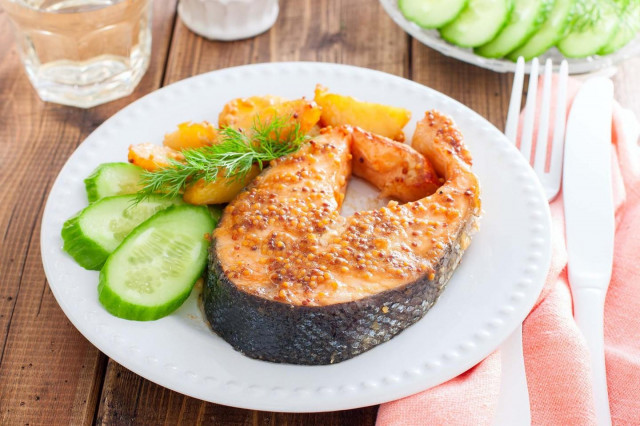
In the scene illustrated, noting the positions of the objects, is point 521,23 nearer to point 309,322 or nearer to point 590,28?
point 590,28

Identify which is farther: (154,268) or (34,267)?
(34,267)

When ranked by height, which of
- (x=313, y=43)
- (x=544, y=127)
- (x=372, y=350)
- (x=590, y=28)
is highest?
(x=590, y=28)

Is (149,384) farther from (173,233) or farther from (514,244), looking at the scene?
(514,244)

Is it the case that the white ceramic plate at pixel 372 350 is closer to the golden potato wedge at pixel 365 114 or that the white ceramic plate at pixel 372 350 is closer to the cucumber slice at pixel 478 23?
the golden potato wedge at pixel 365 114

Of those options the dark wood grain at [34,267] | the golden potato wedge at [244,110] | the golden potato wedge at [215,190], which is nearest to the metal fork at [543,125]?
the golden potato wedge at [244,110]

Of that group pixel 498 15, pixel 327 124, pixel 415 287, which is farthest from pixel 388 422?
pixel 498 15

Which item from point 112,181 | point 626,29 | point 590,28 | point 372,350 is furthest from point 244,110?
point 626,29
